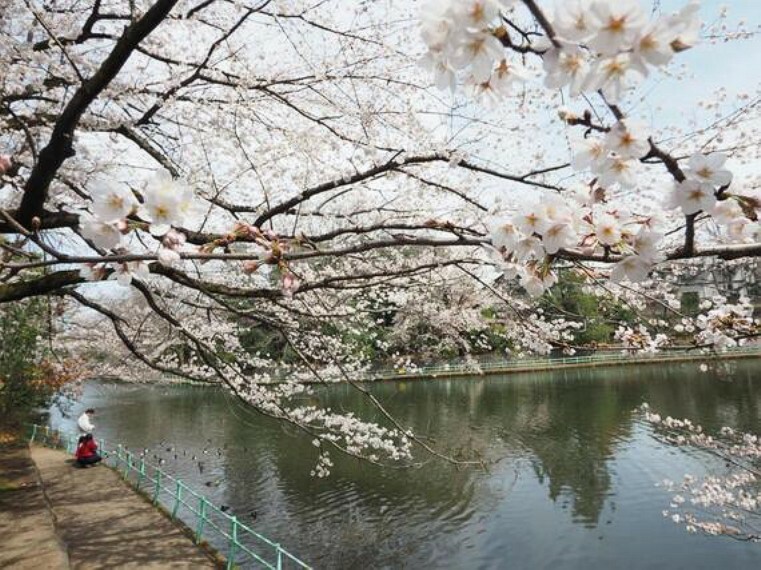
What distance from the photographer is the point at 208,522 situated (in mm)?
7176

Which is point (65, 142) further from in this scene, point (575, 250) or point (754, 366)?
point (754, 366)

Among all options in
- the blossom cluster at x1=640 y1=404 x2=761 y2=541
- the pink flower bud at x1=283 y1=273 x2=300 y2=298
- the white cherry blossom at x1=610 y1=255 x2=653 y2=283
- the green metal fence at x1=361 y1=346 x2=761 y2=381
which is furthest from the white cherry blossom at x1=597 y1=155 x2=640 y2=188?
the green metal fence at x1=361 y1=346 x2=761 y2=381

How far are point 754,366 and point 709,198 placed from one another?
32208mm

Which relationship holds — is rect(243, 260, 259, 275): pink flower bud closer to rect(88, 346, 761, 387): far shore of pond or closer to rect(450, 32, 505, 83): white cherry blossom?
rect(450, 32, 505, 83): white cherry blossom

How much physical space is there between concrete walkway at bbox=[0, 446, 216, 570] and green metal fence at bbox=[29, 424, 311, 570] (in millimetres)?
312

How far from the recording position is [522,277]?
159 centimetres

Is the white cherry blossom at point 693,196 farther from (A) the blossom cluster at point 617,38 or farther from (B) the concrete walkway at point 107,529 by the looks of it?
(B) the concrete walkway at point 107,529

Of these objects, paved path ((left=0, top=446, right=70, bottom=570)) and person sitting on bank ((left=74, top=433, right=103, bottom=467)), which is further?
person sitting on bank ((left=74, top=433, right=103, bottom=467))

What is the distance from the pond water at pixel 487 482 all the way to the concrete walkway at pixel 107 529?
1883 mm

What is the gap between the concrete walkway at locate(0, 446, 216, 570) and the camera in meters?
6.25

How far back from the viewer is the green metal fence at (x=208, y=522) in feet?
22.2

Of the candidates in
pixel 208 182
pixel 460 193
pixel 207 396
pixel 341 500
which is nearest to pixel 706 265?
pixel 460 193

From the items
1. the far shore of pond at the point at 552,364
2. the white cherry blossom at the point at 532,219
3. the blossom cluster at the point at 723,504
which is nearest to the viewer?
the white cherry blossom at the point at 532,219

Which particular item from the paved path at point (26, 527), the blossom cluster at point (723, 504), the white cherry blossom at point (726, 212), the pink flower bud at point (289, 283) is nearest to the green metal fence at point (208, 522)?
the paved path at point (26, 527)
